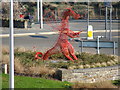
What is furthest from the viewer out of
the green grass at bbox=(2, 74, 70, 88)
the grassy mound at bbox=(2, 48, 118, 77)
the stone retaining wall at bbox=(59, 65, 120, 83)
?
the grassy mound at bbox=(2, 48, 118, 77)

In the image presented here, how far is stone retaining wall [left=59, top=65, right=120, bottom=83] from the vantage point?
13570 mm

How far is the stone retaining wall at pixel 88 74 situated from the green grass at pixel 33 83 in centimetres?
49

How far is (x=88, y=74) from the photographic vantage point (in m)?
13.9

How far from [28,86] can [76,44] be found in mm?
12718

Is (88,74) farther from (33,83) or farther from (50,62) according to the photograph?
(50,62)

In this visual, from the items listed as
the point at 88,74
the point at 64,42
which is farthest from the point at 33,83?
the point at 64,42

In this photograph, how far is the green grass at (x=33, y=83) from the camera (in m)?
12.4

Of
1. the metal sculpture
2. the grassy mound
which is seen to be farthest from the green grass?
the metal sculpture

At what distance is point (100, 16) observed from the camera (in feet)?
201

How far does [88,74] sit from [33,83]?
89.7 inches

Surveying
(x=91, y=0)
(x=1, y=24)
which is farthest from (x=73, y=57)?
(x=91, y=0)

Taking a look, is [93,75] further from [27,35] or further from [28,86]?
[27,35]

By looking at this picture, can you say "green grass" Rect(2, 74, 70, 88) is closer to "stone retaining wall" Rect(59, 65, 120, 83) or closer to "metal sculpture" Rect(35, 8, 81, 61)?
"stone retaining wall" Rect(59, 65, 120, 83)

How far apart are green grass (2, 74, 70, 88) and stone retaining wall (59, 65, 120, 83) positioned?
0.49 m
